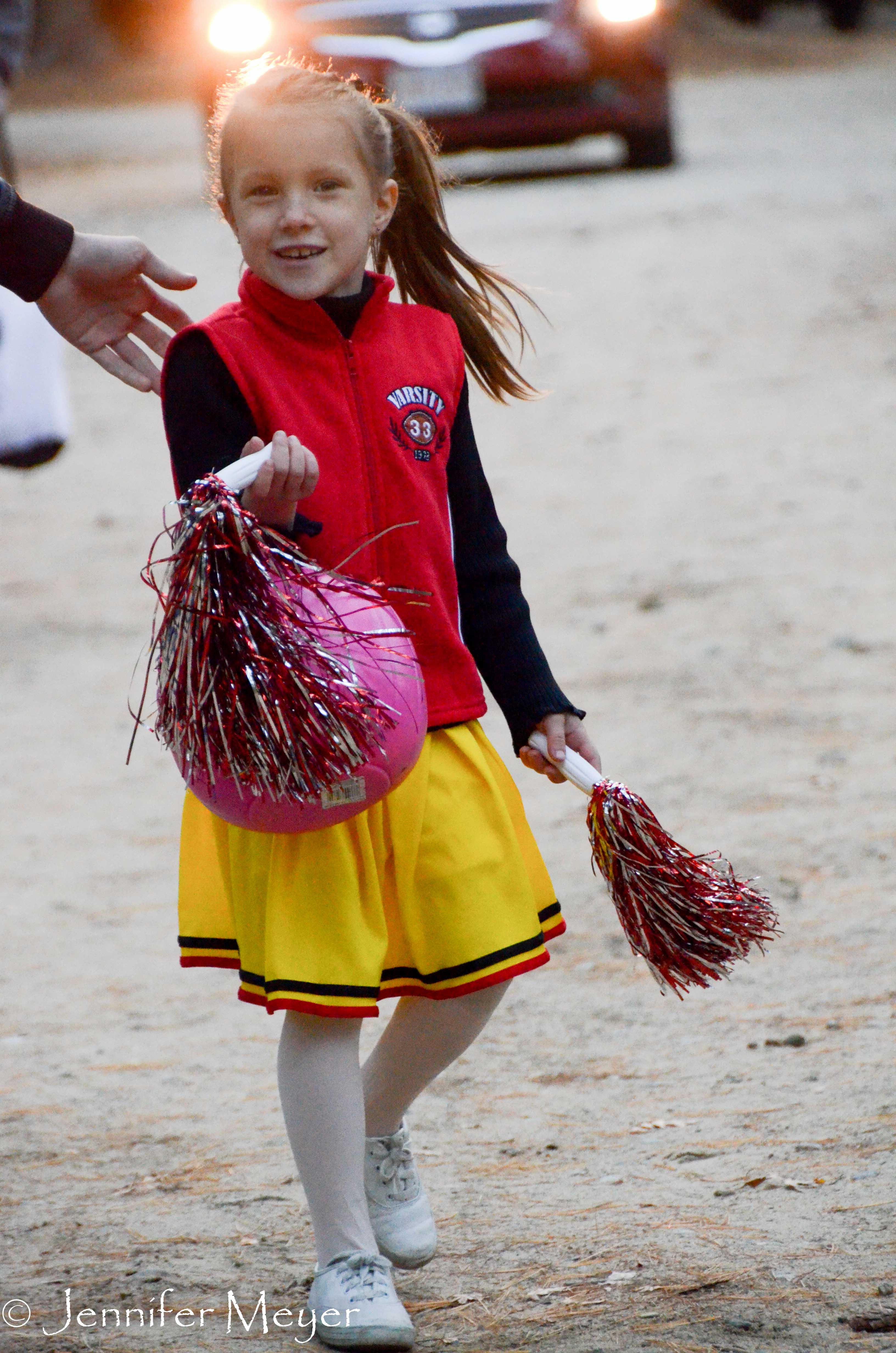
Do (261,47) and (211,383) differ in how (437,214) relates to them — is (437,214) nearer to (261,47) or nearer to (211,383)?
(211,383)

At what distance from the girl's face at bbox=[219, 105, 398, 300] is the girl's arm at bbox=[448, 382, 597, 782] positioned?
0.28 meters

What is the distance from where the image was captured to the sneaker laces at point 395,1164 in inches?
92.8

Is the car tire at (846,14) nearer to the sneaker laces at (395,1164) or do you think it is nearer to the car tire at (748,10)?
the car tire at (748,10)

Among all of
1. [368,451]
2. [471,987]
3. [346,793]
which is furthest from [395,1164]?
[368,451]

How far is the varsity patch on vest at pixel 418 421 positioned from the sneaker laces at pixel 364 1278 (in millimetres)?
1008

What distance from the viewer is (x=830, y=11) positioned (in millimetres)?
27125

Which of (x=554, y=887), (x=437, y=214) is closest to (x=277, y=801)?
(x=437, y=214)

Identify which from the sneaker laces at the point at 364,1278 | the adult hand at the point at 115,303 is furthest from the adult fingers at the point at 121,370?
the sneaker laces at the point at 364,1278

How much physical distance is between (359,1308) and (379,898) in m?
0.50

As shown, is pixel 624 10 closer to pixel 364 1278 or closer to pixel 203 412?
pixel 203 412

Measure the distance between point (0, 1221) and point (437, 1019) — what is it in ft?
2.63
